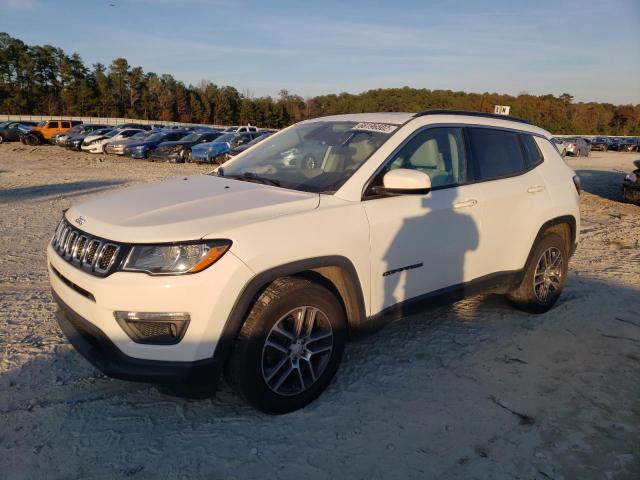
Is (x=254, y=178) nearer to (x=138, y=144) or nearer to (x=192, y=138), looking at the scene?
(x=138, y=144)

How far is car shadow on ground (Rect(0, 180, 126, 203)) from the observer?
11180mm

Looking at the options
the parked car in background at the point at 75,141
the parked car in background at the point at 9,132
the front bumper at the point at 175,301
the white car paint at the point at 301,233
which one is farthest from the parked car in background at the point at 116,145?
the front bumper at the point at 175,301

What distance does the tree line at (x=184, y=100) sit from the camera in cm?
8038

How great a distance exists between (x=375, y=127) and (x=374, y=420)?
2.06 m

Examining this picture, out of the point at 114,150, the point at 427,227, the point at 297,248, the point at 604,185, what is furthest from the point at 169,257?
the point at 114,150

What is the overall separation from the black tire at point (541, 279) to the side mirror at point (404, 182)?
1.85 metres

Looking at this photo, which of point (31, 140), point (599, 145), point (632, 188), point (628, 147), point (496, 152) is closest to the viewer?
point (496, 152)

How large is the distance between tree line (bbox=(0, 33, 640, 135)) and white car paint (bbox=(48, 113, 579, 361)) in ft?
227

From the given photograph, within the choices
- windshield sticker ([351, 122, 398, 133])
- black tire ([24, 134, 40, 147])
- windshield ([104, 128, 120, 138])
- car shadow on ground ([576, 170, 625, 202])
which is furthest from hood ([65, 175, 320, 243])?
black tire ([24, 134, 40, 147])

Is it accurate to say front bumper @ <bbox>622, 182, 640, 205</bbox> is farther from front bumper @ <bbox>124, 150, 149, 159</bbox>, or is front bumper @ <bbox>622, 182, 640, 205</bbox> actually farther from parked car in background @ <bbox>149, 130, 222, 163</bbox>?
front bumper @ <bbox>124, 150, 149, 159</bbox>

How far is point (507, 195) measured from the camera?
416 centimetres

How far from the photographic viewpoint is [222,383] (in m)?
3.46

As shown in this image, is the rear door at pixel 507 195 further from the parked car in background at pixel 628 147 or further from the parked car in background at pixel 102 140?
the parked car in background at pixel 628 147

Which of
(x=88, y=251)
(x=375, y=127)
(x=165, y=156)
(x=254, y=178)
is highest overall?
Answer: (x=375, y=127)
